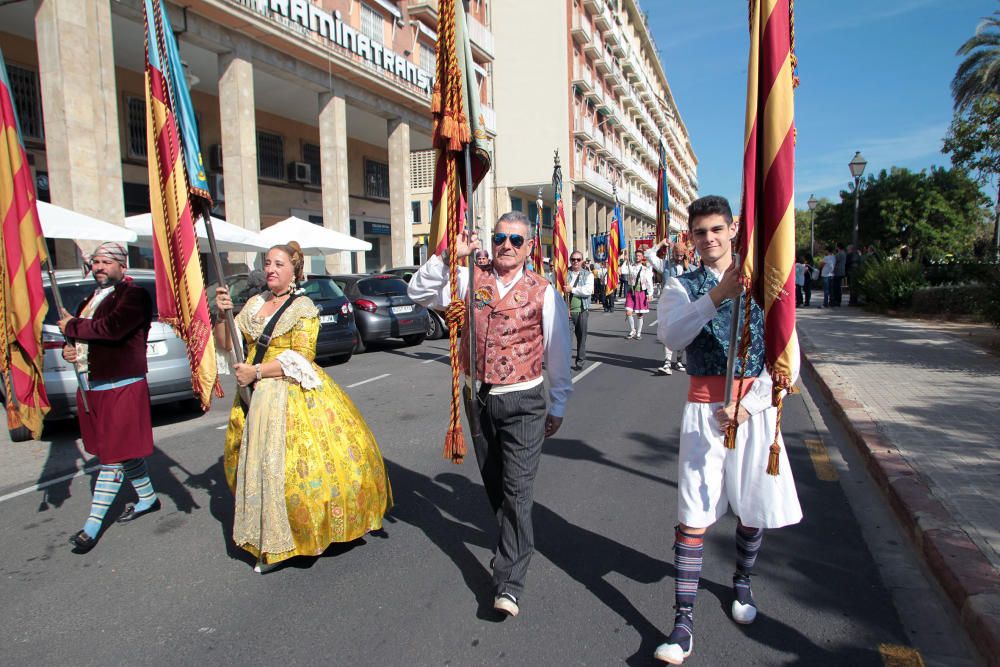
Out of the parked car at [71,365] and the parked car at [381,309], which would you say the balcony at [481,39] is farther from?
the parked car at [71,365]

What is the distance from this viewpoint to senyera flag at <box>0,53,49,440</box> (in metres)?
3.99

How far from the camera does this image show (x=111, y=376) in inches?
158

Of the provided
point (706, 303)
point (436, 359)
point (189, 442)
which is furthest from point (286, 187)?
point (706, 303)

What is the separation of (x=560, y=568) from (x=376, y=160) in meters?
27.5

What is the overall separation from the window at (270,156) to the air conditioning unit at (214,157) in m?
1.96

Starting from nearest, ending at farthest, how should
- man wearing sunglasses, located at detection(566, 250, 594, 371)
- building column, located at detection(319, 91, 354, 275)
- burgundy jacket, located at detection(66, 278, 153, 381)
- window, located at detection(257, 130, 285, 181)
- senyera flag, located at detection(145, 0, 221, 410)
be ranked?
senyera flag, located at detection(145, 0, 221, 410), burgundy jacket, located at detection(66, 278, 153, 381), man wearing sunglasses, located at detection(566, 250, 594, 371), building column, located at detection(319, 91, 354, 275), window, located at detection(257, 130, 285, 181)

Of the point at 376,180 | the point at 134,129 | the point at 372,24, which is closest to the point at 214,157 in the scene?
the point at 134,129

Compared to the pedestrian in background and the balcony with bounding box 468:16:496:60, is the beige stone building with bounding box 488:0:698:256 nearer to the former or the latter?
the balcony with bounding box 468:16:496:60

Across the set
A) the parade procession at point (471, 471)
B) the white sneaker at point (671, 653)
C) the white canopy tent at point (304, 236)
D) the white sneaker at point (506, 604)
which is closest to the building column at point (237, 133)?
the white canopy tent at point (304, 236)

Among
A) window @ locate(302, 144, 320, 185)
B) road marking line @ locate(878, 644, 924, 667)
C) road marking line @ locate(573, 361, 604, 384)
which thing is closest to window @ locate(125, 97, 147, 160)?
window @ locate(302, 144, 320, 185)

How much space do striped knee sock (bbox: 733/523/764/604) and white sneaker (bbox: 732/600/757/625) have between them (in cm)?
4

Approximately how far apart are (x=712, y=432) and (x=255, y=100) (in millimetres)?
22532

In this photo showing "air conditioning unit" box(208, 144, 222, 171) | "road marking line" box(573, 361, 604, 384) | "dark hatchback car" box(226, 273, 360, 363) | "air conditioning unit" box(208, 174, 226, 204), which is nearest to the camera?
"road marking line" box(573, 361, 604, 384)

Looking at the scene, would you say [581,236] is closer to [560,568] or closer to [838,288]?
[838,288]
